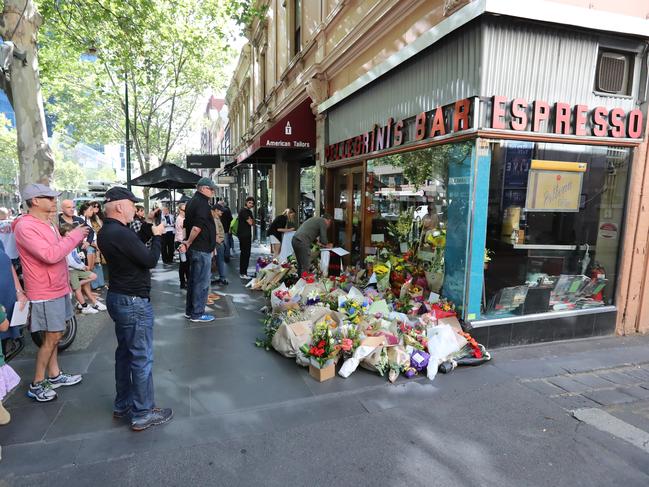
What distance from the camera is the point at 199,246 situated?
19.0 feet

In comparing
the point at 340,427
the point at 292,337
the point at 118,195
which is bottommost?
the point at 340,427

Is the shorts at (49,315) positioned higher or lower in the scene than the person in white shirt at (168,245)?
higher

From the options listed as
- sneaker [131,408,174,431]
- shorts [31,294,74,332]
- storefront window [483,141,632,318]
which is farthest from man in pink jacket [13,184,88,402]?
storefront window [483,141,632,318]

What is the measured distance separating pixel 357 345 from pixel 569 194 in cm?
347

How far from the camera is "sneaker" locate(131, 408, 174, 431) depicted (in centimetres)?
313

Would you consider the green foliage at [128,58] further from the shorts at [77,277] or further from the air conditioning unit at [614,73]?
the air conditioning unit at [614,73]

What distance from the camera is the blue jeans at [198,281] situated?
19.0ft

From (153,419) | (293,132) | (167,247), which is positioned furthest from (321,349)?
(167,247)

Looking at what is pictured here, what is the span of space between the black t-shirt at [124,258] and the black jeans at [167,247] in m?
8.56

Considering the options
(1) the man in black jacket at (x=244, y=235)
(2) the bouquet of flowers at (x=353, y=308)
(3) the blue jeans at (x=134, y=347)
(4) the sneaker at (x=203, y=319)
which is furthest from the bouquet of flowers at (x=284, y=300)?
(1) the man in black jacket at (x=244, y=235)

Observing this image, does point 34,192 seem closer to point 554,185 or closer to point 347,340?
point 347,340

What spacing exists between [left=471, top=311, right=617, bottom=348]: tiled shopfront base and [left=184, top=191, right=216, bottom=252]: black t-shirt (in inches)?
149

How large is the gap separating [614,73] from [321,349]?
16.2 feet

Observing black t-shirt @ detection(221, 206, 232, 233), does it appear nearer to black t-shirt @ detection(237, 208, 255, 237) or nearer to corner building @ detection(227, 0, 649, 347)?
black t-shirt @ detection(237, 208, 255, 237)
